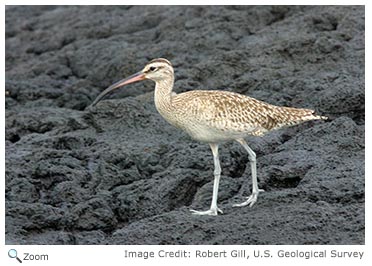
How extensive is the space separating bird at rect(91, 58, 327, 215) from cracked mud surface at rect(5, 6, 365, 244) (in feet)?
1.40

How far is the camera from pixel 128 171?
402 inches

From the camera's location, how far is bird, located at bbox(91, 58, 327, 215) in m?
8.80

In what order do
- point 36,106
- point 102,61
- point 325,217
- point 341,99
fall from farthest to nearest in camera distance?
point 102,61 → point 36,106 → point 341,99 → point 325,217

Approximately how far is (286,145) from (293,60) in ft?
8.88

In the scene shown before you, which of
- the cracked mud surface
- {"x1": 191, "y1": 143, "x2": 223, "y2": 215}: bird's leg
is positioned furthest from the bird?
the cracked mud surface

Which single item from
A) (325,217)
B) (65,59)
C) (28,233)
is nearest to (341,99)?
(325,217)

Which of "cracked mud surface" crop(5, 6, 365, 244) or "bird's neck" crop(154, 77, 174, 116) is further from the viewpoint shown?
"bird's neck" crop(154, 77, 174, 116)

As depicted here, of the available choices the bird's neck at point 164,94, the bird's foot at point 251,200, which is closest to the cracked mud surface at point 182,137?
the bird's foot at point 251,200
